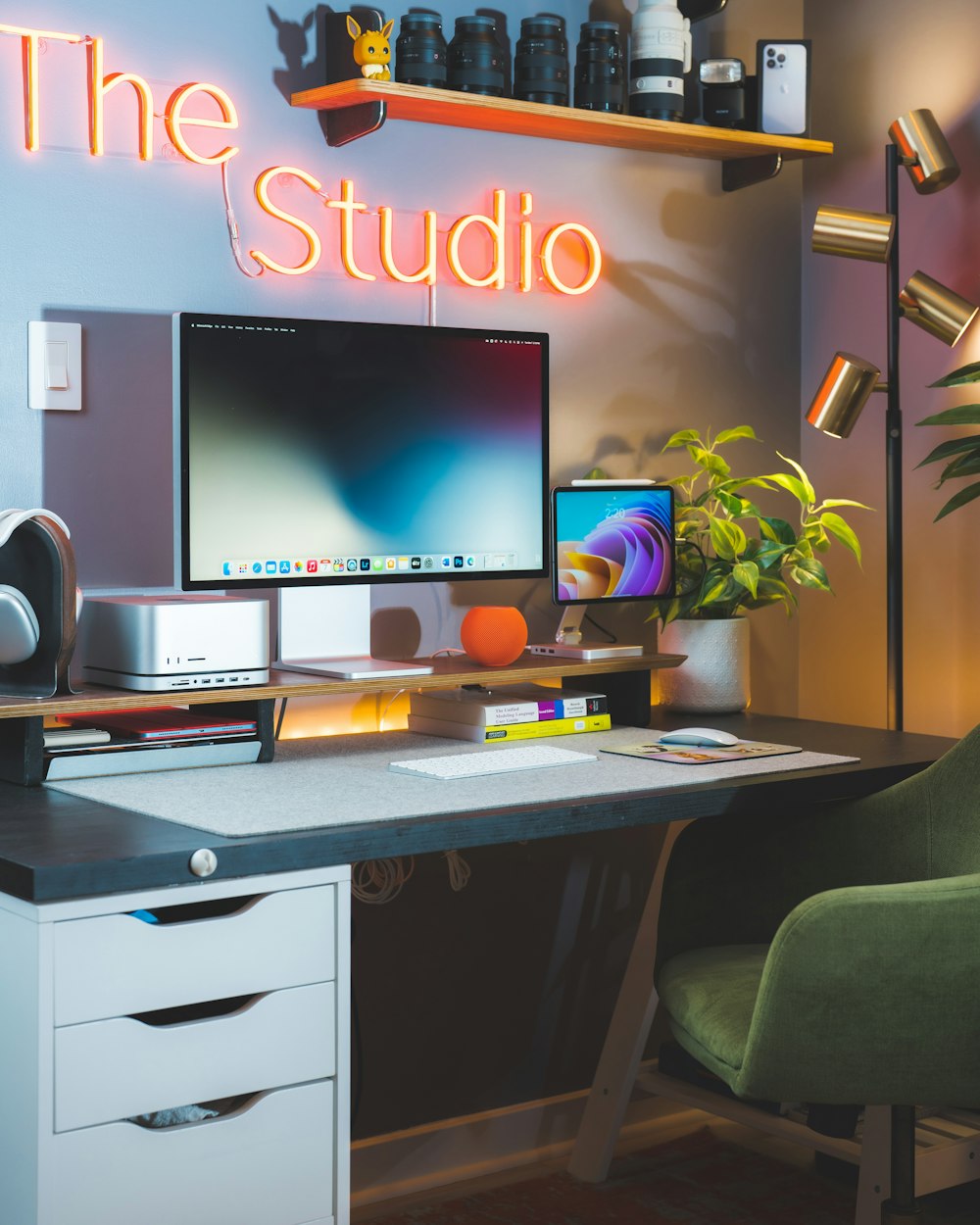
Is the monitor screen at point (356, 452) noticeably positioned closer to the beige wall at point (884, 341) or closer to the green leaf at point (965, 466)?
the green leaf at point (965, 466)

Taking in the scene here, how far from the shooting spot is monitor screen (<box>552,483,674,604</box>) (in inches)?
103

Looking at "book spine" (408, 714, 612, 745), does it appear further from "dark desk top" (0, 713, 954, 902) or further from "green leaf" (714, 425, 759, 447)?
"green leaf" (714, 425, 759, 447)

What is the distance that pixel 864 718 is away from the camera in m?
3.12

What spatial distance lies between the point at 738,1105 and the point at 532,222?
5.26 feet

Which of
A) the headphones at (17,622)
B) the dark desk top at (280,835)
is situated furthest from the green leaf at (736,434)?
the headphones at (17,622)

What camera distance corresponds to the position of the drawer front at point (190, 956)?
153cm

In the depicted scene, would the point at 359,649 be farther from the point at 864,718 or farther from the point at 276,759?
the point at 864,718

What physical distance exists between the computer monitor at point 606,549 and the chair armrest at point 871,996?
0.84 m

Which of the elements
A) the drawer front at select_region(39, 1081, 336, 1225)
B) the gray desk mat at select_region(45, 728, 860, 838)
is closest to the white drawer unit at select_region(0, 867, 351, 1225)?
the drawer front at select_region(39, 1081, 336, 1225)

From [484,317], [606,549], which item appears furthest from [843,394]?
[484,317]

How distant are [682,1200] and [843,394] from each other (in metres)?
1.43

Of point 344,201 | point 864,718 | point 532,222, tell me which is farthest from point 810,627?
point 344,201

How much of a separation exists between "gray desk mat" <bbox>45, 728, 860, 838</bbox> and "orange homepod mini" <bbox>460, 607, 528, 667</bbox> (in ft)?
0.50

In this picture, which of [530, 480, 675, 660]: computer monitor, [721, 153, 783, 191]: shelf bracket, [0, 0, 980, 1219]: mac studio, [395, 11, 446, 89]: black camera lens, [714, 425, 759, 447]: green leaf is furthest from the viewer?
[721, 153, 783, 191]: shelf bracket
